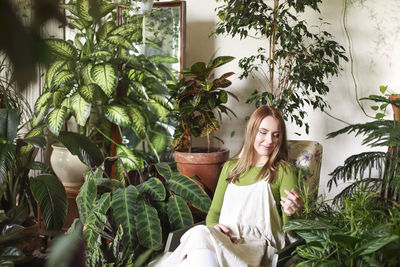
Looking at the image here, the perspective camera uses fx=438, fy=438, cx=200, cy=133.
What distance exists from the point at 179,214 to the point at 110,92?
1.09 metres

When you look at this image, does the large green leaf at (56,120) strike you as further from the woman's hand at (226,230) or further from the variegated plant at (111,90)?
the woman's hand at (226,230)

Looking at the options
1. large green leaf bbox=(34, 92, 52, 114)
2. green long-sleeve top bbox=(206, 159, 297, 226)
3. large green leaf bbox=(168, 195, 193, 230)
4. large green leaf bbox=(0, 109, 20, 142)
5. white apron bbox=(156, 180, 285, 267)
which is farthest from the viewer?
large green leaf bbox=(34, 92, 52, 114)

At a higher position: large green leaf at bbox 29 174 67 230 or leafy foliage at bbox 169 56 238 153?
leafy foliage at bbox 169 56 238 153

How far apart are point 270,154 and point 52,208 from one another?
4.31 feet

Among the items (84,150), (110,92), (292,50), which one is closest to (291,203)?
(292,50)

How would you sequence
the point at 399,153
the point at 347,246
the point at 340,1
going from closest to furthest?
1. the point at 347,246
2. the point at 399,153
3. the point at 340,1

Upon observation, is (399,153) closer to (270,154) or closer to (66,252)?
(270,154)

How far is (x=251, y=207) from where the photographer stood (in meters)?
2.14

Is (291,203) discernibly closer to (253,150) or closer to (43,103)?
(253,150)


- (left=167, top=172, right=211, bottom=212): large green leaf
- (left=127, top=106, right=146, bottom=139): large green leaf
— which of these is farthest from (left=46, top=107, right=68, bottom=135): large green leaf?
(left=167, top=172, right=211, bottom=212): large green leaf

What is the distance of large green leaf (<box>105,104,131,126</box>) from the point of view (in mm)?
3156

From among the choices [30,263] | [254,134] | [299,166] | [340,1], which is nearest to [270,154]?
[254,134]

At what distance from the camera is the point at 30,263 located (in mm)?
2846

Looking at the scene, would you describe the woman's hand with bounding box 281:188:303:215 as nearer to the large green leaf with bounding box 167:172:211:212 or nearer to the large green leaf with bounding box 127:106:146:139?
the large green leaf with bounding box 167:172:211:212
